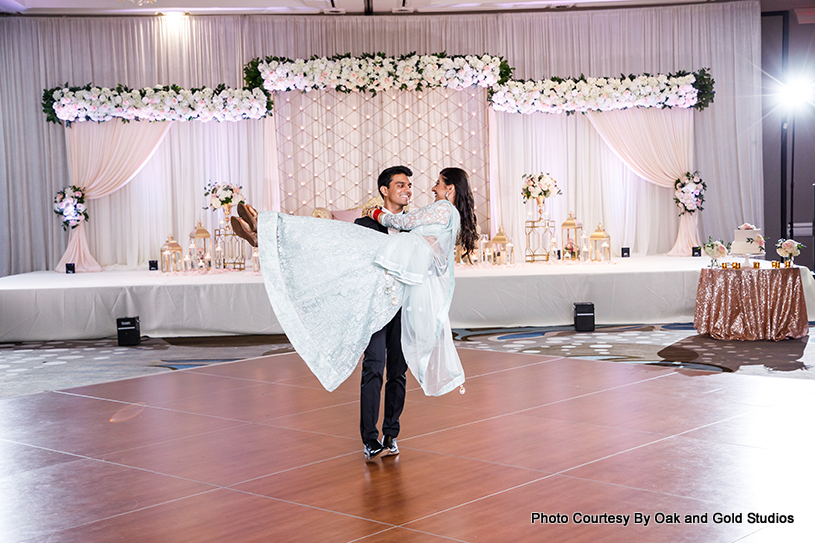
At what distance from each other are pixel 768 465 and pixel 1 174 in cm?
1118

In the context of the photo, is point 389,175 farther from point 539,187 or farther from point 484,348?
point 539,187

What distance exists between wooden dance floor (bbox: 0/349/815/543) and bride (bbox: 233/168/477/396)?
1.58ft

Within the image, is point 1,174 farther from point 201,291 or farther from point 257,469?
point 257,469

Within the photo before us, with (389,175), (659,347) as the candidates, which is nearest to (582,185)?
(659,347)

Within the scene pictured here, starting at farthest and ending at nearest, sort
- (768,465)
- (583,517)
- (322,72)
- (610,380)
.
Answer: (322,72) → (610,380) → (768,465) → (583,517)

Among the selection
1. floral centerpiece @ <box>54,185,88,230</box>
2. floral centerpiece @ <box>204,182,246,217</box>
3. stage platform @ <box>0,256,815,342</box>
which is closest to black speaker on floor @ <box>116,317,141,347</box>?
stage platform @ <box>0,256,815,342</box>

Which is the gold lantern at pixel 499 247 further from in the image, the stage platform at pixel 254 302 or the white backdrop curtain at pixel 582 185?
the white backdrop curtain at pixel 582 185

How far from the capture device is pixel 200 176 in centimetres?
1184

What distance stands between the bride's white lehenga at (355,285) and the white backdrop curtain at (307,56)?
7.57 metres

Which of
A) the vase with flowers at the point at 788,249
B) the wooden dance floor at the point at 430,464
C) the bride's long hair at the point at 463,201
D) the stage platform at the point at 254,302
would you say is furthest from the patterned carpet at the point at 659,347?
the bride's long hair at the point at 463,201

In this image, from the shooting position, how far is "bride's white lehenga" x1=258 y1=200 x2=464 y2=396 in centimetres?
390

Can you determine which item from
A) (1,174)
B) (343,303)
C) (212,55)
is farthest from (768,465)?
(1,174)

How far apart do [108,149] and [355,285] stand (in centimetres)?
865

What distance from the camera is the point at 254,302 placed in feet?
27.5
